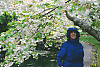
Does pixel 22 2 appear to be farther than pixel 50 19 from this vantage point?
No

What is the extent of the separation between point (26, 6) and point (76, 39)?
2.11m

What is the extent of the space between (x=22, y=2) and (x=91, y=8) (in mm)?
2312

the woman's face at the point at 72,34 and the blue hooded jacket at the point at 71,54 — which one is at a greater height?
the woman's face at the point at 72,34

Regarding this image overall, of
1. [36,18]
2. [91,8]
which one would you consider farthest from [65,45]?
[36,18]

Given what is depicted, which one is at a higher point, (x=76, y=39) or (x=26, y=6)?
(x=26, y=6)

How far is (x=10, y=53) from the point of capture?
16.0 feet

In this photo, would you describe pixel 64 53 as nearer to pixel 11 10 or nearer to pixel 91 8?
pixel 91 8

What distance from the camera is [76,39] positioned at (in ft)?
12.3

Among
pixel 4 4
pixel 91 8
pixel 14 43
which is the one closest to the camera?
pixel 91 8

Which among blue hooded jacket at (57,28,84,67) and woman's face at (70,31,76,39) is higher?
woman's face at (70,31,76,39)

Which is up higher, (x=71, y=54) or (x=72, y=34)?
(x=72, y=34)

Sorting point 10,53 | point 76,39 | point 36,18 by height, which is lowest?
point 10,53

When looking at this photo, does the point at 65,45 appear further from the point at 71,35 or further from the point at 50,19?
the point at 50,19

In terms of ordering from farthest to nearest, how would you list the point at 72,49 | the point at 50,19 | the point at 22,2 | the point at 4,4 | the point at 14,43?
1. the point at 4,4
2. the point at 50,19
3. the point at 22,2
4. the point at 14,43
5. the point at 72,49
